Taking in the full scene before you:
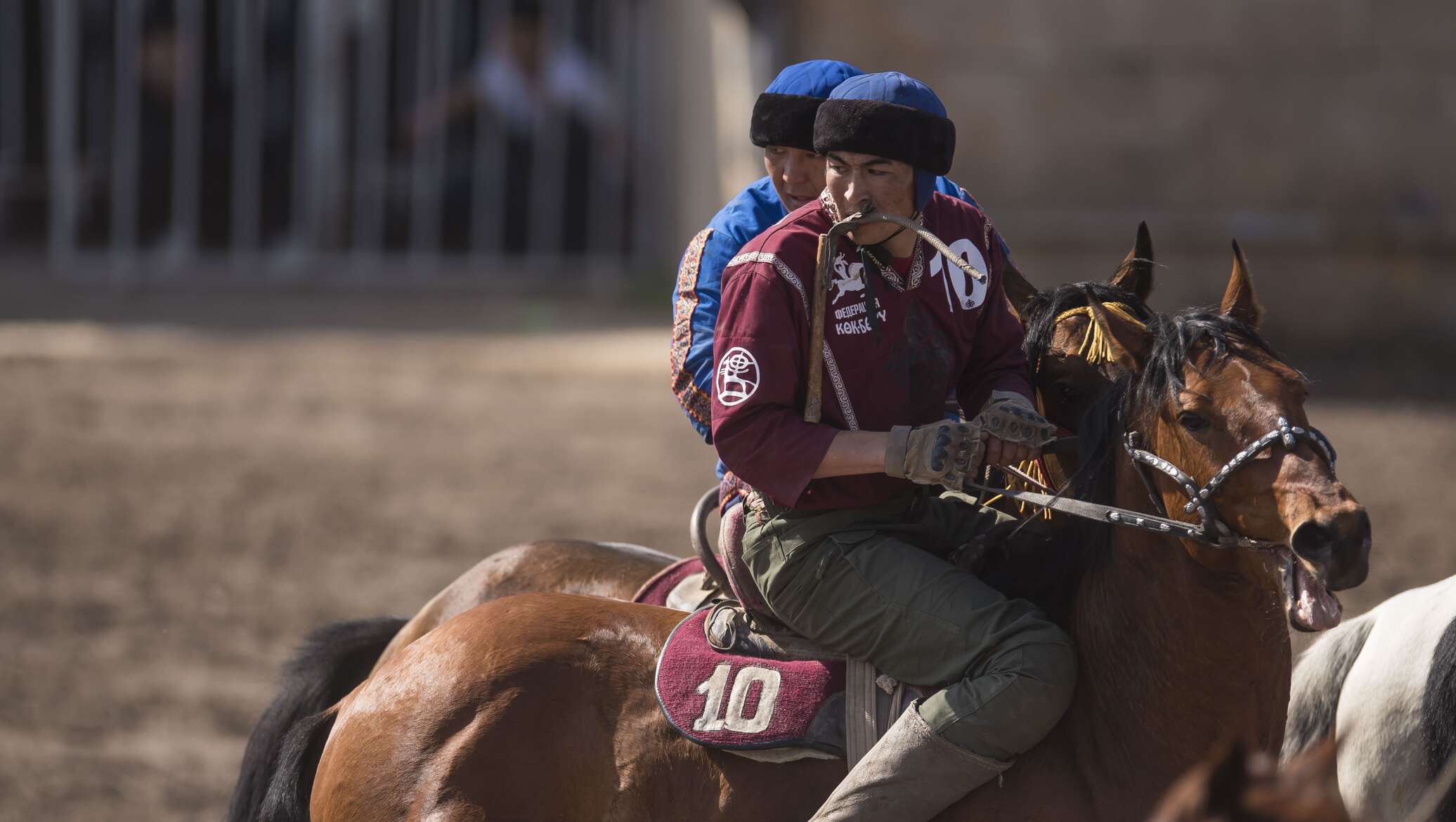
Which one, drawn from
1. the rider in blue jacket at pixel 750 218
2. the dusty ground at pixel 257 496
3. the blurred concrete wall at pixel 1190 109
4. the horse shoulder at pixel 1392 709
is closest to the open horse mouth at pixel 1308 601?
the horse shoulder at pixel 1392 709

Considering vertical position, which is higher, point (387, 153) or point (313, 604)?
point (387, 153)

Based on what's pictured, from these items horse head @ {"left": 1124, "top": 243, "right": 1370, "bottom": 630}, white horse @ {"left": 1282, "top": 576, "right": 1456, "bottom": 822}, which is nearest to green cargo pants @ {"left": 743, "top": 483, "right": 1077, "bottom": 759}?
horse head @ {"left": 1124, "top": 243, "right": 1370, "bottom": 630}

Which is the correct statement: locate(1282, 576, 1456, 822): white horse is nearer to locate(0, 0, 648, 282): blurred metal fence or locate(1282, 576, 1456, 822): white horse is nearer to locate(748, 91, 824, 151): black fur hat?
locate(748, 91, 824, 151): black fur hat

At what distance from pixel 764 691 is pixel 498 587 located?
1438mm

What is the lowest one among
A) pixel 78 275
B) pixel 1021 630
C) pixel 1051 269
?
pixel 78 275

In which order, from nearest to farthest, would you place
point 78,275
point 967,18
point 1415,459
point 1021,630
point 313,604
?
point 1021,630
point 313,604
point 1415,459
point 967,18
point 78,275

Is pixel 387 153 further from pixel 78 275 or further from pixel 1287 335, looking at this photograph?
pixel 1287 335

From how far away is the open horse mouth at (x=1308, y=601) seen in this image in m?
2.42

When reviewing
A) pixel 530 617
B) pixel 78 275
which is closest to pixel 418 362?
pixel 78 275

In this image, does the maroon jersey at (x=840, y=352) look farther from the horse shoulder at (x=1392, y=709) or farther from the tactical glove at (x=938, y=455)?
the horse shoulder at (x=1392, y=709)

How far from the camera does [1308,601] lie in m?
2.44

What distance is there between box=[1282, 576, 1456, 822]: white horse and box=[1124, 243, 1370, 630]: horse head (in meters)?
0.75

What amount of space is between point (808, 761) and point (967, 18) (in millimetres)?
9927

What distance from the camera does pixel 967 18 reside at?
1187cm
